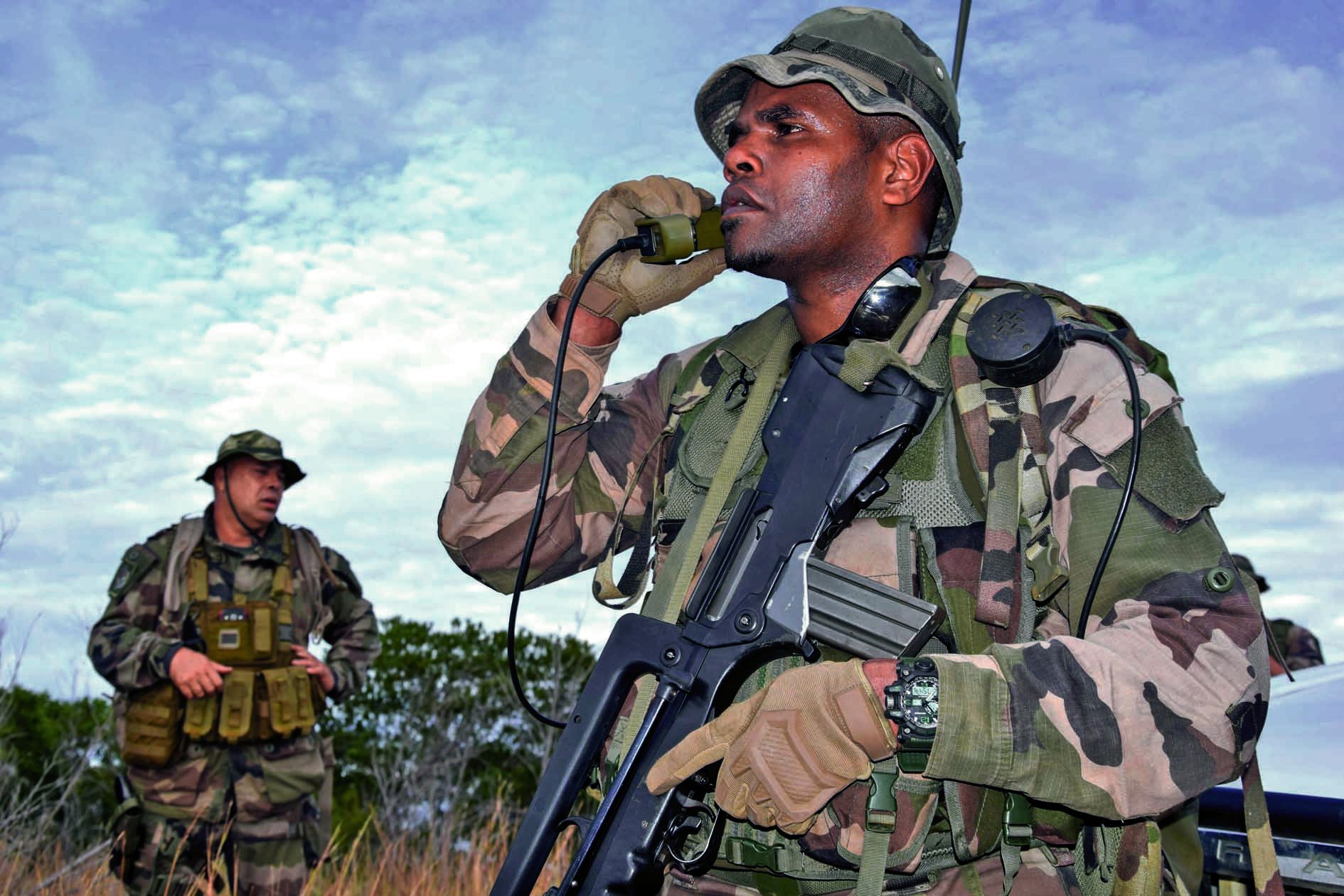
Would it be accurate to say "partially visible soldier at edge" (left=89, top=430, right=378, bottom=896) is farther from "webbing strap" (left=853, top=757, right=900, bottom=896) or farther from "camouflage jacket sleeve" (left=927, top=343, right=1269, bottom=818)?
"camouflage jacket sleeve" (left=927, top=343, right=1269, bottom=818)

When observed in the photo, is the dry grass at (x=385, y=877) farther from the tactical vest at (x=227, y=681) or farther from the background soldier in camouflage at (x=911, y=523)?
the background soldier in camouflage at (x=911, y=523)

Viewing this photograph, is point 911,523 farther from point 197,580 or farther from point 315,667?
point 197,580

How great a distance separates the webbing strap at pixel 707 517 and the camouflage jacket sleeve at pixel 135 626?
5.26m

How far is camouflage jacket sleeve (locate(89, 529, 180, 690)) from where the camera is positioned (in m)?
6.86

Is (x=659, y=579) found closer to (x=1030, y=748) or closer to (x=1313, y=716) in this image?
(x=1030, y=748)

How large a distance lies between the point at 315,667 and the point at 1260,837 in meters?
5.99

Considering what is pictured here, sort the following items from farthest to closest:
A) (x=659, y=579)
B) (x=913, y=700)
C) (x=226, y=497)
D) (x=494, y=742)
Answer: (x=494, y=742), (x=226, y=497), (x=659, y=579), (x=913, y=700)

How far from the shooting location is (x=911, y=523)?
229 centimetres

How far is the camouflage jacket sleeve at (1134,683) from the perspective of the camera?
1.96 meters

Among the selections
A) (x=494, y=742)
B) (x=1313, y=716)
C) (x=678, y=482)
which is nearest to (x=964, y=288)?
(x=678, y=482)

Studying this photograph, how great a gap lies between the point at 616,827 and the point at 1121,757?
880mm

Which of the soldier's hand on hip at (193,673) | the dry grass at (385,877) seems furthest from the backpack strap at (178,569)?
the dry grass at (385,877)

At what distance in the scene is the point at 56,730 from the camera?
1405 centimetres

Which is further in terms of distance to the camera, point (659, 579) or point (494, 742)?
point (494, 742)
